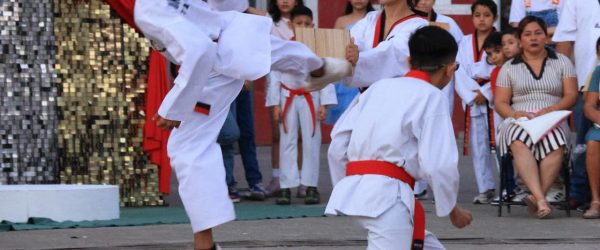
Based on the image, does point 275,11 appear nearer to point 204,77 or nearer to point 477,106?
point 477,106

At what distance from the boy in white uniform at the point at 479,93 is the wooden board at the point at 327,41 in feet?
11.6

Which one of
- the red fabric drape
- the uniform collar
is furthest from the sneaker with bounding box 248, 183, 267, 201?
the uniform collar

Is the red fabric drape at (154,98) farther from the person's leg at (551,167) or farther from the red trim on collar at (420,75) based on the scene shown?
the red trim on collar at (420,75)

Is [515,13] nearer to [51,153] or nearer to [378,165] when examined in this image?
[51,153]

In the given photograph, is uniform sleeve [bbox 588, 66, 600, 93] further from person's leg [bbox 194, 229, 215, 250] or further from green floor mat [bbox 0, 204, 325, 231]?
person's leg [bbox 194, 229, 215, 250]

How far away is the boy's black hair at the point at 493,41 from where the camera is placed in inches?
447

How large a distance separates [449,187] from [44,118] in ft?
17.8

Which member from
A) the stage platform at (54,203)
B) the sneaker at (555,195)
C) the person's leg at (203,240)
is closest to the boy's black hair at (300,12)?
the sneaker at (555,195)

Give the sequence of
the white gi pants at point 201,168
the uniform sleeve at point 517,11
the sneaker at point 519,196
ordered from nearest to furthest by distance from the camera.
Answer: the white gi pants at point 201,168, the sneaker at point 519,196, the uniform sleeve at point 517,11

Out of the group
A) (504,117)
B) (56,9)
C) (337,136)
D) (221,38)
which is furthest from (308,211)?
(337,136)

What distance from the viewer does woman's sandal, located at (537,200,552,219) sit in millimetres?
9992

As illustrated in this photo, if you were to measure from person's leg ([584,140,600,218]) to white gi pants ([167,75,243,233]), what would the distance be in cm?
361

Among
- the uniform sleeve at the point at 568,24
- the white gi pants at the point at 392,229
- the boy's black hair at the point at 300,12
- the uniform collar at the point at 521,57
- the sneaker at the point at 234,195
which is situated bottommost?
the sneaker at the point at 234,195

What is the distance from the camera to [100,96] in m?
10.9
